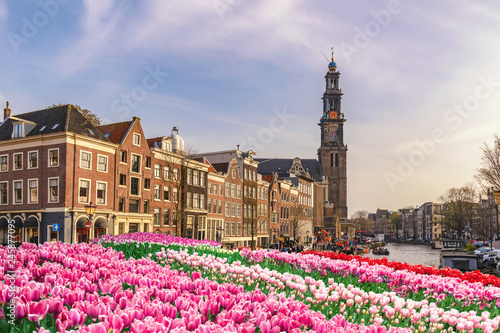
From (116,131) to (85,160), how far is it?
19.5 feet

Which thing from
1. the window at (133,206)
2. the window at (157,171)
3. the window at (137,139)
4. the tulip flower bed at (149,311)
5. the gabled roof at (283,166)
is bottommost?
the tulip flower bed at (149,311)

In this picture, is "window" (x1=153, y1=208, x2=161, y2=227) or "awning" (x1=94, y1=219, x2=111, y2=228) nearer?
"awning" (x1=94, y1=219, x2=111, y2=228)

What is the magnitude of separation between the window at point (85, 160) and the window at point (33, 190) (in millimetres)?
4220

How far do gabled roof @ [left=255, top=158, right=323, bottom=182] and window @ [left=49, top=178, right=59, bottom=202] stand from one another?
79.1m

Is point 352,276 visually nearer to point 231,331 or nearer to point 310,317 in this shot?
point 310,317

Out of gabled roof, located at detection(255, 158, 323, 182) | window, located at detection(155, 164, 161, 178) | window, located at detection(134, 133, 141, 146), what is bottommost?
window, located at detection(155, 164, 161, 178)

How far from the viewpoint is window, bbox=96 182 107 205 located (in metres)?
41.8

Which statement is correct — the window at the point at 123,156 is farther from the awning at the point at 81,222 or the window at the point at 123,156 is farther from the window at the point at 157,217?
the awning at the point at 81,222

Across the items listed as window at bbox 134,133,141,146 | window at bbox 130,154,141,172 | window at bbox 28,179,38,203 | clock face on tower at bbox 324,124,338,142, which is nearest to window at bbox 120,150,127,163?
window at bbox 130,154,141,172

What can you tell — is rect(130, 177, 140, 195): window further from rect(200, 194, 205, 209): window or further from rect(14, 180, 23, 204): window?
rect(200, 194, 205, 209): window

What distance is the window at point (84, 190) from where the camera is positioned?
40.3 meters

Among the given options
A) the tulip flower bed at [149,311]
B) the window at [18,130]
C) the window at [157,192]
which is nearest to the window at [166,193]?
the window at [157,192]

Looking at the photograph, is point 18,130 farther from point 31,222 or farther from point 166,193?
point 166,193

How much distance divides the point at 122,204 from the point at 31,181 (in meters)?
8.19
